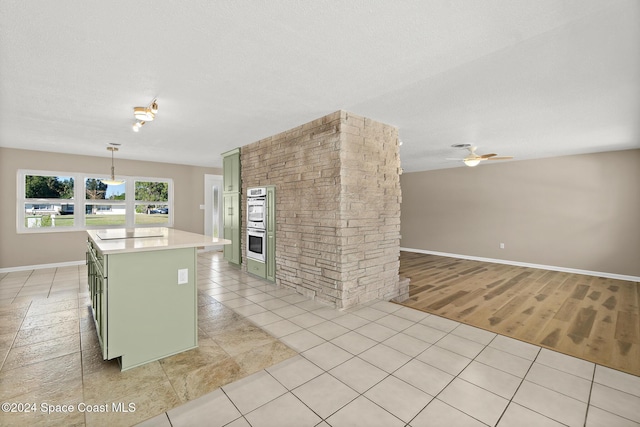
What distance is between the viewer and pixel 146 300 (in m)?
2.32

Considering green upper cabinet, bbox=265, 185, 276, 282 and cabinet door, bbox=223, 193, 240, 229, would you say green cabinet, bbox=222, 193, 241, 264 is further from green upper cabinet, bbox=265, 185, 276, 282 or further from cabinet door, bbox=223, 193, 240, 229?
green upper cabinet, bbox=265, 185, 276, 282

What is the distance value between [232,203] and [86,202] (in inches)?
139

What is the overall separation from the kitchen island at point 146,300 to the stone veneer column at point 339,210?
1.55 metres

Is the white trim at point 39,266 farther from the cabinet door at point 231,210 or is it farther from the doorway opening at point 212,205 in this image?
the cabinet door at point 231,210

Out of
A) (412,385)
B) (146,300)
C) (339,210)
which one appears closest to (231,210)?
(339,210)

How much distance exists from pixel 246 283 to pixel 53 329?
234 centimetres

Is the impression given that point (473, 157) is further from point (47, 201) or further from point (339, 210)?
point (47, 201)

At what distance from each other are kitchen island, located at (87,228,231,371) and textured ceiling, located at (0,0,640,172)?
5.06 feet

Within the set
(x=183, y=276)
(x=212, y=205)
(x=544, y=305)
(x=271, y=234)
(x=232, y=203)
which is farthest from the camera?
(x=212, y=205)

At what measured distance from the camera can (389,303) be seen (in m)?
3.74

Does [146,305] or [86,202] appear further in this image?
[86,202]

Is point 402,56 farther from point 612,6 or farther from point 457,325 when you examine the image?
point 457,325

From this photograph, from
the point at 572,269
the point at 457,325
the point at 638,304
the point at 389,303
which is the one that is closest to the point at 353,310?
the point at 389,303

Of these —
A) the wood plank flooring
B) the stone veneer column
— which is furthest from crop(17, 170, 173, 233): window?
the wood plank flooring
